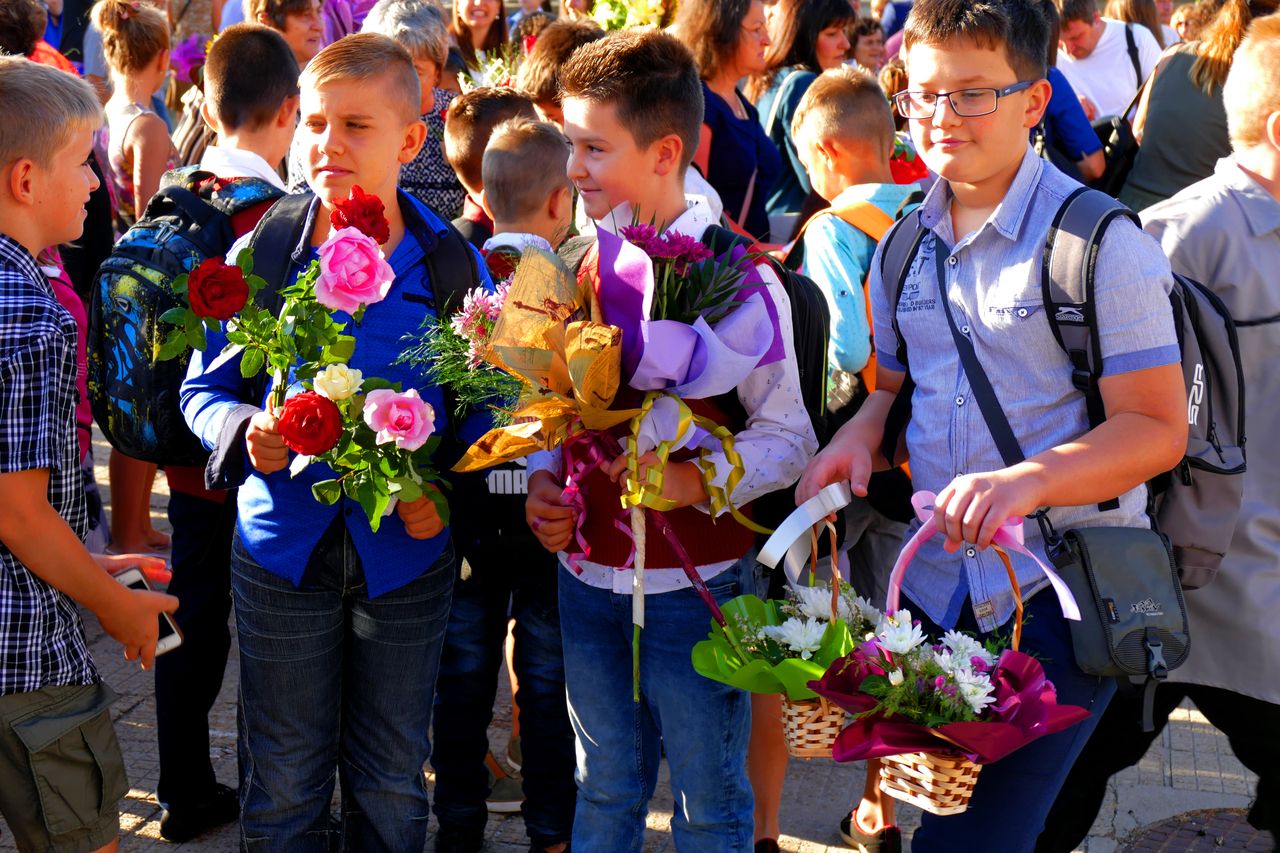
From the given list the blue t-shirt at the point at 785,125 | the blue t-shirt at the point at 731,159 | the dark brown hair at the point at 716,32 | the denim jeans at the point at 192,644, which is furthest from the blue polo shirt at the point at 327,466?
the blue t-shirt at the point at 785,125

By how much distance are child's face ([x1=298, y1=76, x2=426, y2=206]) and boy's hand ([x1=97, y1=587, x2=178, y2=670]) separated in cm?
104

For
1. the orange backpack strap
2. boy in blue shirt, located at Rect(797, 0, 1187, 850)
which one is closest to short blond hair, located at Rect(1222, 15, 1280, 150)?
boy in blue shirt, located at Rect(797, 0, 1187, 850)

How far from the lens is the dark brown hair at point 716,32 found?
19.0ft

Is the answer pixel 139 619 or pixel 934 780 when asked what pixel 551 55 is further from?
pixel 934 780

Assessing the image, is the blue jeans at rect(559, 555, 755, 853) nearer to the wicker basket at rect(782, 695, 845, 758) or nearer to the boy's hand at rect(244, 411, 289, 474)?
Answer: the wicker basket at rect(782, 695, 845, 758)

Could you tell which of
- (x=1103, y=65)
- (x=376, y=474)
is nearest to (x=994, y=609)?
(x=376, y=474)

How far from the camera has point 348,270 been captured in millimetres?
2600

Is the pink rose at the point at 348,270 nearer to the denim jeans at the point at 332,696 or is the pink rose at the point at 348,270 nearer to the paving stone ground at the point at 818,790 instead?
the denim jeans at the point at 332,696

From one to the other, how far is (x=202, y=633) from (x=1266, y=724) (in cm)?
296

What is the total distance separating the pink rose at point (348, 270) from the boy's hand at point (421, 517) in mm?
483

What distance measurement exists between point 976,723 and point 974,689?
3.0 inches

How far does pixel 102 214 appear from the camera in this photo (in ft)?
18.9

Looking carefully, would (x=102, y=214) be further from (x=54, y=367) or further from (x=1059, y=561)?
(x=1059, y=561)

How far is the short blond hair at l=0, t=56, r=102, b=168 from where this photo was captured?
9.02ft
